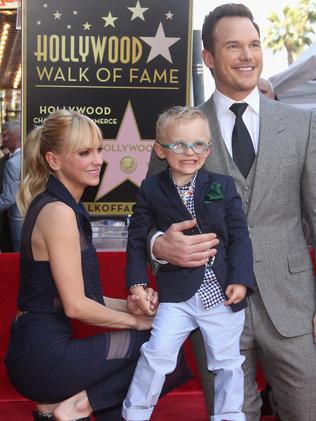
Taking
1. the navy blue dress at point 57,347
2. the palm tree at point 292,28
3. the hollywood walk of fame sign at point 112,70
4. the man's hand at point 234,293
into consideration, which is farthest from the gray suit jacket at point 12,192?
the palm tree at point 292,28

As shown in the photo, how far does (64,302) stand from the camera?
2787 mm

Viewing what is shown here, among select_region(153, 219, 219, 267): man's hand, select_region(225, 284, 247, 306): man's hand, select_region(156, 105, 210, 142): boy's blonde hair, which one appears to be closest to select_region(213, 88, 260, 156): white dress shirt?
select_region(156, 105, 210, 142): boy's blonde hair

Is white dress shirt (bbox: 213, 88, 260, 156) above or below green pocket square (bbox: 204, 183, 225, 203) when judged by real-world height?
above

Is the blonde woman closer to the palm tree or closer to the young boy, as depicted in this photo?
the young boy

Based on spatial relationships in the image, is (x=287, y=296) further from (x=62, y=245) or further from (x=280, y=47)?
(x=280, y=47)

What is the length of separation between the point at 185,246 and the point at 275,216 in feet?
1.41

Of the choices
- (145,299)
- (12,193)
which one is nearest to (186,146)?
(145,299)

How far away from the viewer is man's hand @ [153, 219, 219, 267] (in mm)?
2725

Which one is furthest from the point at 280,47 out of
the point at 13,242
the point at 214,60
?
the point at 214,60

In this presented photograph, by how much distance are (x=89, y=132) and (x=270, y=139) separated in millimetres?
693

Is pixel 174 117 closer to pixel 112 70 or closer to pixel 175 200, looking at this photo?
pixel 175 200

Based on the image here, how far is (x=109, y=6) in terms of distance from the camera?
4.67 meters

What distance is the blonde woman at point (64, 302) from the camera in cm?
279

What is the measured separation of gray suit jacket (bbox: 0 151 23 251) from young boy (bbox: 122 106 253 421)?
5.06 meters
